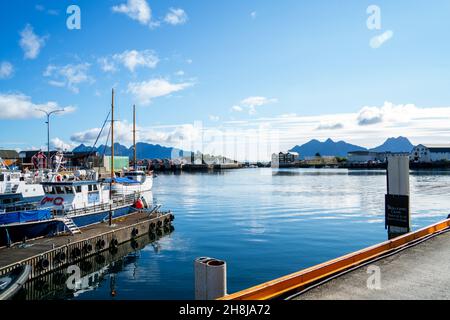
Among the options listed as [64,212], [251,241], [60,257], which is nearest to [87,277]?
[60,257]

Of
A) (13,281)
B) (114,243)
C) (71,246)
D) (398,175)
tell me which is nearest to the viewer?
(398,175)

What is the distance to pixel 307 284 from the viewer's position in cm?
1060

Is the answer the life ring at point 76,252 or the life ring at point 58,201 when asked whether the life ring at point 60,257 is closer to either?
the life ring at point 76,252

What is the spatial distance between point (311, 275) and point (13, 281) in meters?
19.0

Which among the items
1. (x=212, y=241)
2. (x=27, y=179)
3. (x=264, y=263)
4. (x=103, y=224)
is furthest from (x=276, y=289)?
(x=27, y=179)

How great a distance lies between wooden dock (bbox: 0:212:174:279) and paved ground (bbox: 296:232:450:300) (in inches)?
847

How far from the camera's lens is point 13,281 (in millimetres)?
21188

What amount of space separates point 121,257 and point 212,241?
9.63 meters

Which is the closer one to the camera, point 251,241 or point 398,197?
point 398,197

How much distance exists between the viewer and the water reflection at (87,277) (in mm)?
23763

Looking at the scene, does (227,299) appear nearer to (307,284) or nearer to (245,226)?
(307,284)

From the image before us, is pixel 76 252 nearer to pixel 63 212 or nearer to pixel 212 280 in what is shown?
pixel 63 212

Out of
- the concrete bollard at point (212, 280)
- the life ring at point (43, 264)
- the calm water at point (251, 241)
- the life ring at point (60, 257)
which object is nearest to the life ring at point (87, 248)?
the life ring at point (60, 257)
